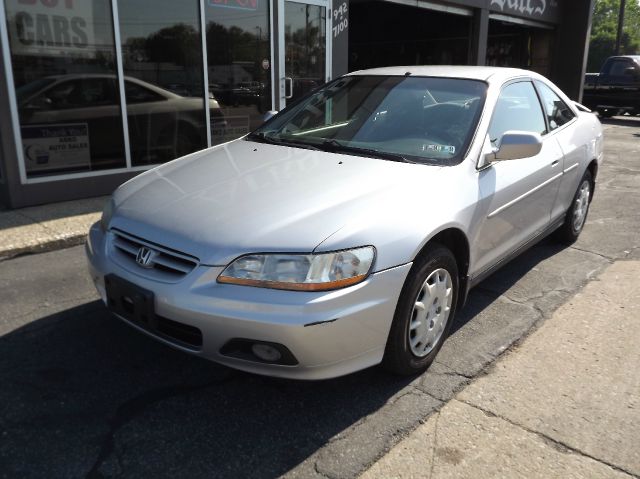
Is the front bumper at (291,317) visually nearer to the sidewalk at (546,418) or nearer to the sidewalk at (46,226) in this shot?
the sidewalk at (546,418)

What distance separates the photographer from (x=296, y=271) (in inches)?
94.3

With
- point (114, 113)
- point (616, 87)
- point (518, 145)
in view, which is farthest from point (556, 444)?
point (616, 87)

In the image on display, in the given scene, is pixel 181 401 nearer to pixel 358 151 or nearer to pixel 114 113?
pixel 358 151

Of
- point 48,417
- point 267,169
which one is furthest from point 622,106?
point 48,417

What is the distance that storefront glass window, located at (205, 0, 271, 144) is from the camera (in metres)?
7.50

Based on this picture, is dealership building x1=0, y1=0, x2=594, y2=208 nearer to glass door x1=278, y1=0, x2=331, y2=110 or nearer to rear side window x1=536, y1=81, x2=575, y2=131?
glass door x1=278, y1=0, x2=331, y2=110

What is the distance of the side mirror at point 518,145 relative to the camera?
3221 millimetres

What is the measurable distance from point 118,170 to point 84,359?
4.05 metres

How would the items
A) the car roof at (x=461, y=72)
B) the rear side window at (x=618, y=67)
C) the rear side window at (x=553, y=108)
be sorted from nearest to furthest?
the car roof at (x=461, y=72) < the rear side window at (x=553, y=108) < the rear side window at (x=618, y=67)

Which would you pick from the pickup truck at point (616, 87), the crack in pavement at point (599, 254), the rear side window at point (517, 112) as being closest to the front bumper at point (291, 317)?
the rear side window at point (517, 112)

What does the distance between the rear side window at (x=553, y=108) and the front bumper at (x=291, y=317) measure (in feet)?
8.58

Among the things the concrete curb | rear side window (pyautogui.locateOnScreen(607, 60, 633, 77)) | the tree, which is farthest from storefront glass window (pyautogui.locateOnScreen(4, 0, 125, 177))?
the tree

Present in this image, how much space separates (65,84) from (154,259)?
4482mm

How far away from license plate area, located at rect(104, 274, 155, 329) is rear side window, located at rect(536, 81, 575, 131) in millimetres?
3413
